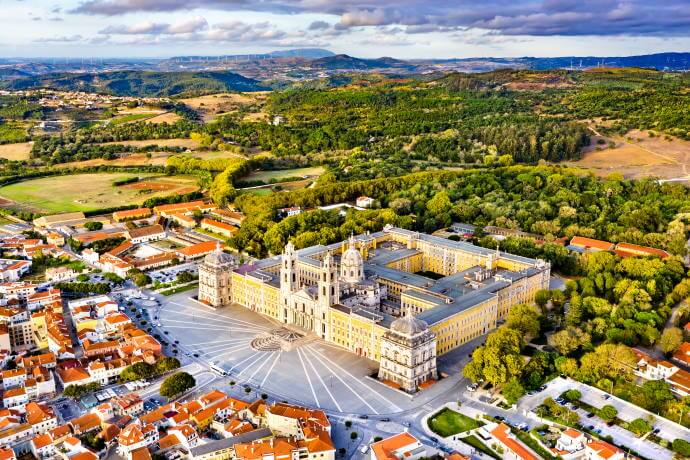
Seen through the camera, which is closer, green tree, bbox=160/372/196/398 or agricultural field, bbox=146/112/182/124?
green tree, bbox=160/372/196/398

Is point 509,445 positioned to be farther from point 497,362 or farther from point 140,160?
point 140,160

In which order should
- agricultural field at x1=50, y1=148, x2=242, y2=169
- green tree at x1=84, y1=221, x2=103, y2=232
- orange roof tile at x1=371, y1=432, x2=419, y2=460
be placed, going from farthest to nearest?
agricultural field at x1=50, y1=148, x2=242, y2=169 → green tree at x1=84, y1=221, x2=103, y2=232 → orange roof tile at x1=371, y1=432, x2=419, y2=460

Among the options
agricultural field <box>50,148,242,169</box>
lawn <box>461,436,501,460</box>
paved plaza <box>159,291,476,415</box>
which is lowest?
lawn <box>461,436,501,460</box>

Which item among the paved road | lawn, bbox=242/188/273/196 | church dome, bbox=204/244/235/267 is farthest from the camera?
lawn, bbox=242/188/273/196

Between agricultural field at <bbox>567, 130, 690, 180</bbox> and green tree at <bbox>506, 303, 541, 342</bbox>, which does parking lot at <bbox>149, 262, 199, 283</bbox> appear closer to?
green tree at <bbox>506, 303, 541, 342</bbox>

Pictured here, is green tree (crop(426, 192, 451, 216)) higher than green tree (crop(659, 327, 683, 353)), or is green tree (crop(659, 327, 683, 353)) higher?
green tree (crop(426, 192, 451, 216))

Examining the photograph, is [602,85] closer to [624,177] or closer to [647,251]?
[624,177]

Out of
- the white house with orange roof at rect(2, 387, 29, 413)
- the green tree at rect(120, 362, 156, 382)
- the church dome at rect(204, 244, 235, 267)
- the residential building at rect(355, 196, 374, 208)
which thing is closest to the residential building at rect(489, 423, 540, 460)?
the green tree at rect(120, 362, 156, 382)

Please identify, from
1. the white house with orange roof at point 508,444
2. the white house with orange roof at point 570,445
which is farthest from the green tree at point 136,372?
the white house with orange roof at point 570,445
